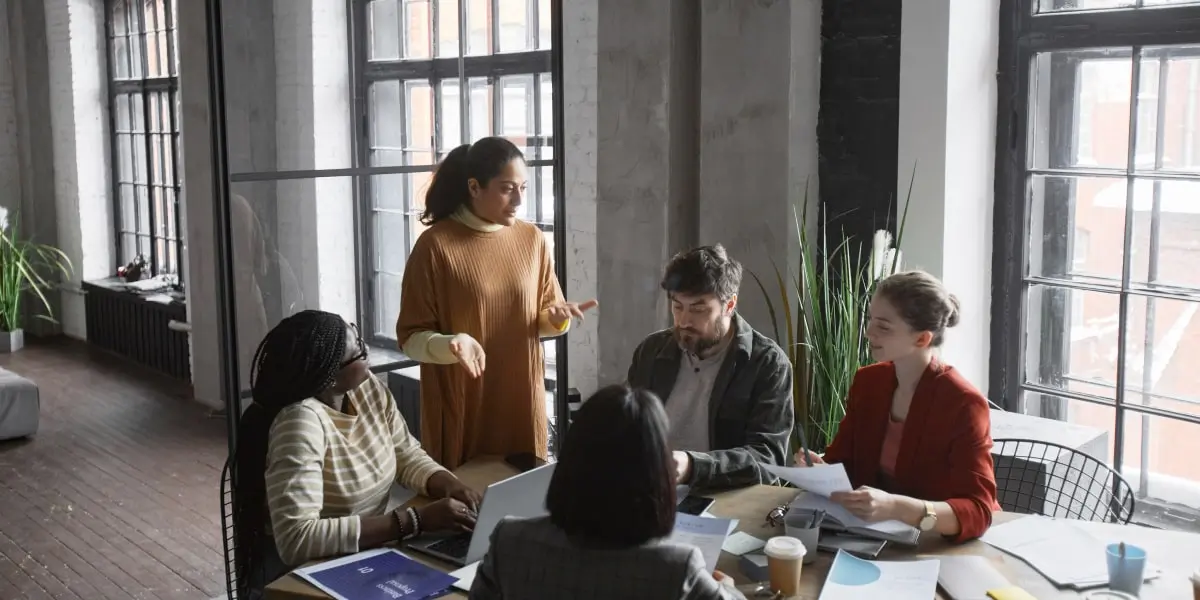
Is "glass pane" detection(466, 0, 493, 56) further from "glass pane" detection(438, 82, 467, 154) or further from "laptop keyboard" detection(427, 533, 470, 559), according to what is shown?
"laptop keyboard" detection(427, 533, 470, 559)

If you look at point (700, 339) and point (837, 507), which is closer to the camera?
point (837, 507)

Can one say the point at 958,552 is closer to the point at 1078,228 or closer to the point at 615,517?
the point at 615,517

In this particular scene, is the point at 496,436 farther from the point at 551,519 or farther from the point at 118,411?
the point at 118,411

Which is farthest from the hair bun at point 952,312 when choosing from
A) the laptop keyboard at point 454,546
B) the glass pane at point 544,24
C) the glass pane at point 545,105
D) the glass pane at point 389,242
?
the glass pane at point 544,24

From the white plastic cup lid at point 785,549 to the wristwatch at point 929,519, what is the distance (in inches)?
13.6

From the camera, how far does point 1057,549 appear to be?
2.38 metres

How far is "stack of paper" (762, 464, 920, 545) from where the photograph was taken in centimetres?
238

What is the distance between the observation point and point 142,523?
5.05m

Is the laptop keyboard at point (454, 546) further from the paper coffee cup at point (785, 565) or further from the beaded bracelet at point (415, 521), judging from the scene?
the paper coffee cup at point (785, 565)

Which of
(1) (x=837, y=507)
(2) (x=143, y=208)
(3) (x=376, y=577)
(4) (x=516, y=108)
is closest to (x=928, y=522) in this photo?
(1) (x=837, y=507)

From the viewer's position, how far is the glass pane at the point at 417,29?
4.52 meters

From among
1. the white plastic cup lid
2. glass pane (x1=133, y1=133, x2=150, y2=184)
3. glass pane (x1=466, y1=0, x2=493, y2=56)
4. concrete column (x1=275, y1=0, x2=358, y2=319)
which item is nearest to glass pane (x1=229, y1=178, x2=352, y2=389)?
concrete column (x1=275, y1=0, x2=358, y2=319)

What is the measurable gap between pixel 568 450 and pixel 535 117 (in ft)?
11.8

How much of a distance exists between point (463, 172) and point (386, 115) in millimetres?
1071
